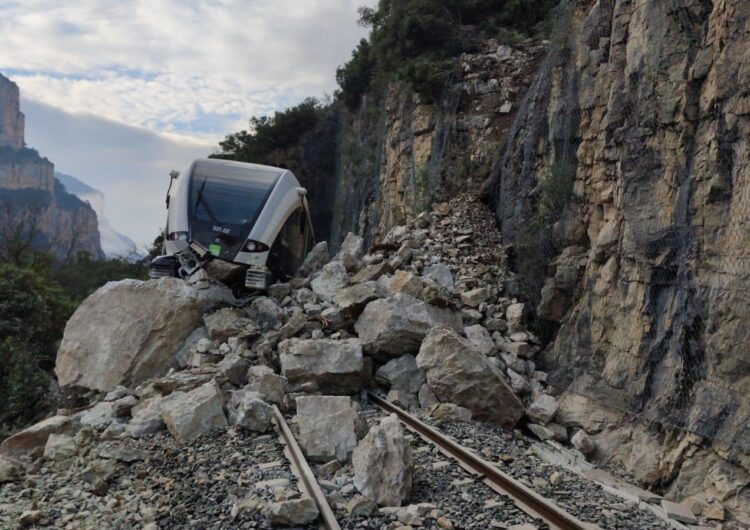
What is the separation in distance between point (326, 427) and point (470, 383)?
228 centimetres

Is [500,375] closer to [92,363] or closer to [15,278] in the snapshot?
[92,363]

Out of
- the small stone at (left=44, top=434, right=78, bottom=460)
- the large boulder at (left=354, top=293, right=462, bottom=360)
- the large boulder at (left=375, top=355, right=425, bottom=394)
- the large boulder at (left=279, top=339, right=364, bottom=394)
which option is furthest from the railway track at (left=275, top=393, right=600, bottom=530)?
the small stone at (left=44, top=434, right=78, bottom=460)

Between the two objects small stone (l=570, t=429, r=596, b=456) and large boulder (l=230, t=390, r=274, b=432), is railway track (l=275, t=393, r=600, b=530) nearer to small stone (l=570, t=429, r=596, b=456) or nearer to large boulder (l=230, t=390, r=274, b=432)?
large boulder (l=230, t=390, r=274, b=432)

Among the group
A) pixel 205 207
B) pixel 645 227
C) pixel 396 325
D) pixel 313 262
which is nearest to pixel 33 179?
pixel 313 262

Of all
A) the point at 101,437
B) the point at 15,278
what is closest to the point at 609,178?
the point at 101,437

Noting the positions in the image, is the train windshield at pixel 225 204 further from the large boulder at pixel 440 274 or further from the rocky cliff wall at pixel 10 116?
the rocky cliff wall at pixel 10 116

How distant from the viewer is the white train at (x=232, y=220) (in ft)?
39.3

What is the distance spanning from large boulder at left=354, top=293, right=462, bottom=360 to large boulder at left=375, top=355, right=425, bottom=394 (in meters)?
0.18

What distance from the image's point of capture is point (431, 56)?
20844 millimetres

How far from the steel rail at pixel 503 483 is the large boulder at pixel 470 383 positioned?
0.79 metres

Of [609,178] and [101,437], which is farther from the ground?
[609,178]

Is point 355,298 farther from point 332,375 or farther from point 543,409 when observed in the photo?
point 543,409

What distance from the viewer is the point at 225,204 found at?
12531 mm

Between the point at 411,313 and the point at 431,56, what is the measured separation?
45.5ft
